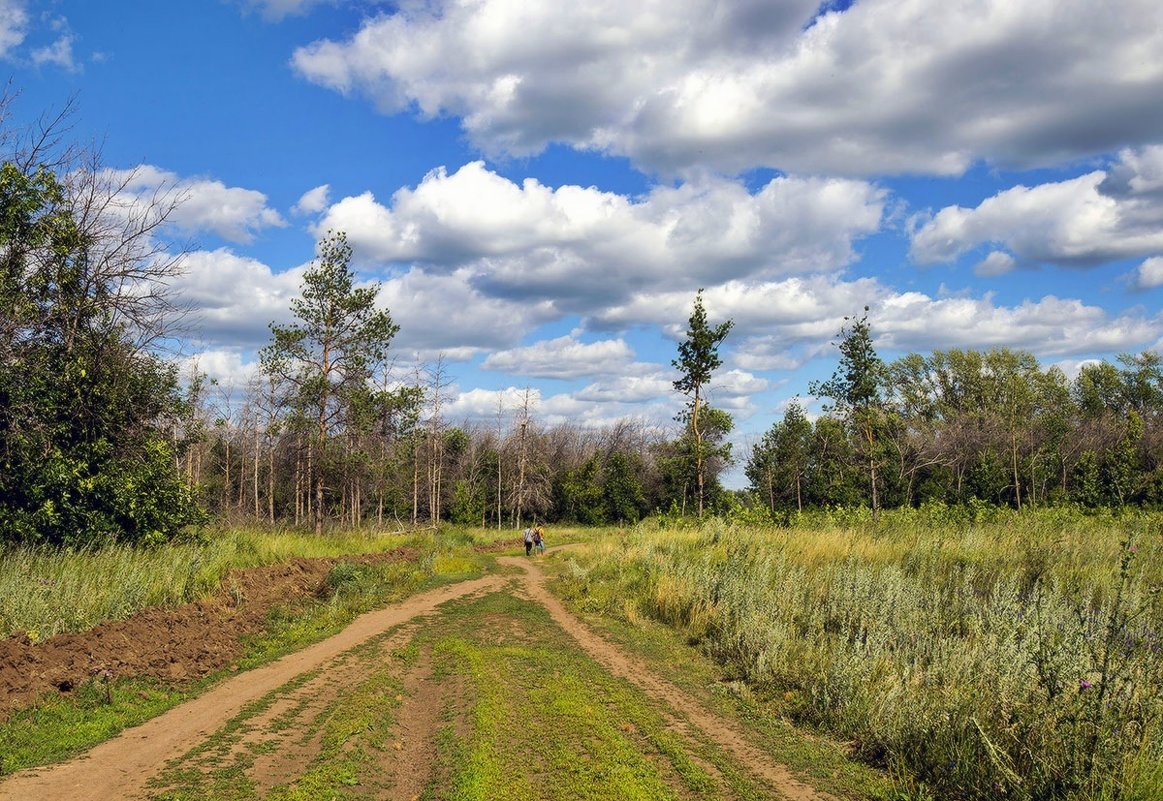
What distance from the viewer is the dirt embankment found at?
7.54 m

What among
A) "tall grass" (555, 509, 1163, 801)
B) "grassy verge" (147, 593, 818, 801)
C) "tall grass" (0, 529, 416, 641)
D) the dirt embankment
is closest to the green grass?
"grassy verge" (147, 593, 818, 801)

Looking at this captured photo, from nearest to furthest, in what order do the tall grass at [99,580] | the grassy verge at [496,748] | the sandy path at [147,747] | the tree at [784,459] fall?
the sandy path at [147,747], the grassy verge at [496,748], the tall grass at [99,580], the tree at [784,459]

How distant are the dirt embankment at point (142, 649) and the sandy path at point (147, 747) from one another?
2.51 ft

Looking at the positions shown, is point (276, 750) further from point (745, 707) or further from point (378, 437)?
point (378, 437)

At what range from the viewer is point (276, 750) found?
6.46m

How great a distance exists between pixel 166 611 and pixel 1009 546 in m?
15.6

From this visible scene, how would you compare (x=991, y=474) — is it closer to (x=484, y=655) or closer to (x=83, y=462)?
(x=484, y=655)

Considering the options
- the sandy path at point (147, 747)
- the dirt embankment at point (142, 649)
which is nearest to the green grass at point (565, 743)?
the sandy path at point (147, 747)

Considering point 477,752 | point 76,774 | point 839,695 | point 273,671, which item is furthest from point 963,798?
point 273,671

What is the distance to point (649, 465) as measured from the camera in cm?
6600

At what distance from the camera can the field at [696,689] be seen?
572 centimetres

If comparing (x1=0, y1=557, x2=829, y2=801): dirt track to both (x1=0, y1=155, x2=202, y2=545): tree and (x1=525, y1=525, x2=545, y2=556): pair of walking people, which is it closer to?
(x1=0, y1=155, x2=202, y2=545): tree

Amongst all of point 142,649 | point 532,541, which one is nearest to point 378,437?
point 532,541

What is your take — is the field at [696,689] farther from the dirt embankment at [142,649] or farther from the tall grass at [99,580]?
the dirt embankment at [142,649]
